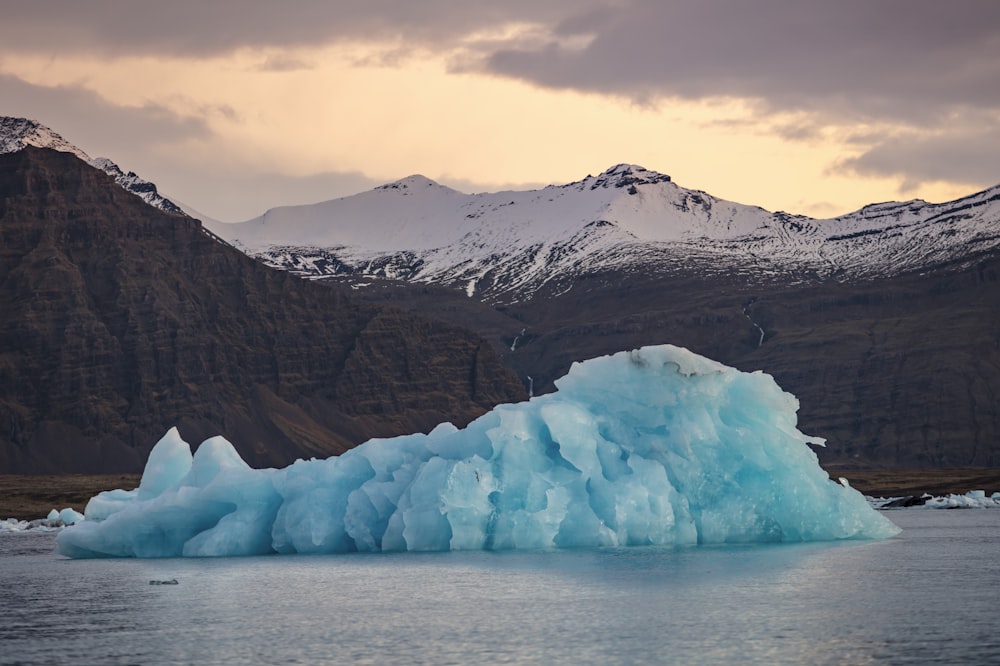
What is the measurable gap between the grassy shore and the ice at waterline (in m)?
74.6

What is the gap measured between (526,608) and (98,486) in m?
117

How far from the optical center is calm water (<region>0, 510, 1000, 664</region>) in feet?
93.3

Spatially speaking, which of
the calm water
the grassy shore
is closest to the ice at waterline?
the calm water

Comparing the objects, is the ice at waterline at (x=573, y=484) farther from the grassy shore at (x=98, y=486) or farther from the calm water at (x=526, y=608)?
the grassy shore at (x=98, y=486)

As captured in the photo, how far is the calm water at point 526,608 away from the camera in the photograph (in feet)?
93.3

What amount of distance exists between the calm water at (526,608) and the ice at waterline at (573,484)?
99cm

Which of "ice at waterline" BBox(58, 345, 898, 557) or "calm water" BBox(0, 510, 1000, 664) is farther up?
"ice at waterline" BBox(58, 345, 898, 557)

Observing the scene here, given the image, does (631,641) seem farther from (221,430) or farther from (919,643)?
(221,430)

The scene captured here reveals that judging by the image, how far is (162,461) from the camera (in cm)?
5744

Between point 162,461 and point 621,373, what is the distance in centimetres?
1964

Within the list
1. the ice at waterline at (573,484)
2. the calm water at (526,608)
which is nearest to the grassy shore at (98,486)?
the ice at waterline at (573,484)

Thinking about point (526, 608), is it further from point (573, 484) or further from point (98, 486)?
point (98, 486)

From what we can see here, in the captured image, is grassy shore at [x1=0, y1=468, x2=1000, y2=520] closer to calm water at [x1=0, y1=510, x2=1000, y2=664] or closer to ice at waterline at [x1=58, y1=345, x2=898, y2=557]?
ice at waterline at [x1=58, y1=345, x2=898, y2=557]

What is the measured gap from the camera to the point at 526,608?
34.7m
